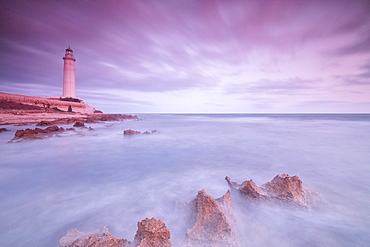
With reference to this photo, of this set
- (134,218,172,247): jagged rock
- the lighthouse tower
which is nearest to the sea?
(134,218,172,247): jagged rock

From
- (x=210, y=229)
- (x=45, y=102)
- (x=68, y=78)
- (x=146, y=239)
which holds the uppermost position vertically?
(x=68, y=78)

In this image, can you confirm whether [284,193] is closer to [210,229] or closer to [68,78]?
[210,229]

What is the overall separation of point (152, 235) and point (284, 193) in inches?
110

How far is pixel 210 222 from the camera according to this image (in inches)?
97.0

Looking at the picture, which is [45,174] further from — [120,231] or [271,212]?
[271,212]

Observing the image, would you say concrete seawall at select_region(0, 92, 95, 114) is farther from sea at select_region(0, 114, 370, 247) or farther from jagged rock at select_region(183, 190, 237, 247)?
jagged rock at select_region(183, 190, 237, 247)

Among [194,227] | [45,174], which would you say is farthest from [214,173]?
[45,174]

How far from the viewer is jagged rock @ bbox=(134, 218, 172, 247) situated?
1980mm

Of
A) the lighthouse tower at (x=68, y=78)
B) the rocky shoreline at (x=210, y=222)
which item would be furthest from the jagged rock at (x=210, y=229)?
the lighthouse tower at (x=68, y=78)

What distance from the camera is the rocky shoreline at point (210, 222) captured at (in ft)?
6.67

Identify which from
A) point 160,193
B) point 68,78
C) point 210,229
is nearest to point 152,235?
point 210,229

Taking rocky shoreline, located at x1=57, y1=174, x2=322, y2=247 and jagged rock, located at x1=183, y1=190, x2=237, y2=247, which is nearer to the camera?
rocky shoreline, located at x1=57, y1=174, x2=322, y2=247

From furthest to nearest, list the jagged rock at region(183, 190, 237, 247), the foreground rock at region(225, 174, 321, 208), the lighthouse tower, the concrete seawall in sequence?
the lighthouse tower
the concrete seawall
the foreground rock at region(225, 174, 321, 208)
the jagged rock at region(183, 190, 237, 247)

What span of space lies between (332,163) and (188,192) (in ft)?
20.5
